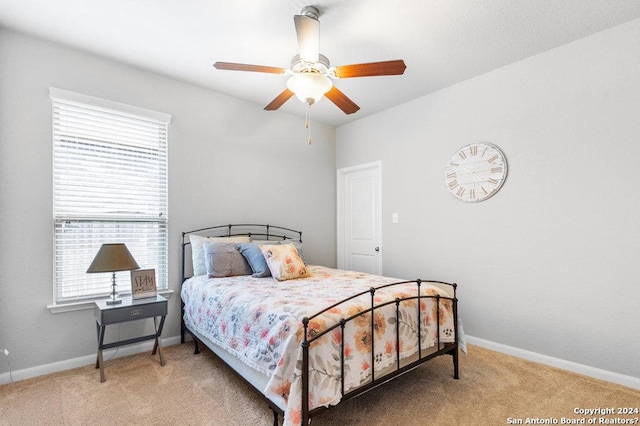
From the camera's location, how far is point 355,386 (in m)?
1.88

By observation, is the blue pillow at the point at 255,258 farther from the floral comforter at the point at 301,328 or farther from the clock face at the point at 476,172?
the clock face at the point at 476,172

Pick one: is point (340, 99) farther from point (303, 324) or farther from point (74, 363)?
point (74, 363)

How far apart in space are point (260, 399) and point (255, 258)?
128 centimetres

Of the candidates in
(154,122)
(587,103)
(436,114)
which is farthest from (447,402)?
(154,122)

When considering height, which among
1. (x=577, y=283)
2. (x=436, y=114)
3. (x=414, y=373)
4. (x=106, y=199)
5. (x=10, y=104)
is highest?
(x=436, y=114)

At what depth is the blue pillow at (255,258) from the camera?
10.3ft

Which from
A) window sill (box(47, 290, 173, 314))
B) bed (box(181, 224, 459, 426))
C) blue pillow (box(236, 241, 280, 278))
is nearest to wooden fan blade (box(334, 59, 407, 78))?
bed (box(181, 224, 459, 426))

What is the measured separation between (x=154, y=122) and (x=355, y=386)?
305 cm

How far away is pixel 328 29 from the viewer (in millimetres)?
2535

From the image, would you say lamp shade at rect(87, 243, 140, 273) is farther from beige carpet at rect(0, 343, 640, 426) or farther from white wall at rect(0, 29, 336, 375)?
beige carpet at rect(0, 343, 640, 426)

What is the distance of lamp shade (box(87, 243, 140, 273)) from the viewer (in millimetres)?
2592

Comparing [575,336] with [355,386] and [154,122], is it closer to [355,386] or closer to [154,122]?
[355,386]

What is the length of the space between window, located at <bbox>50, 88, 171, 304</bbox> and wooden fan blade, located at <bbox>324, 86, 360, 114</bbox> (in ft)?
6.05

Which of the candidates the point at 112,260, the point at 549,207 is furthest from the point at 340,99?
the point at 112,260
